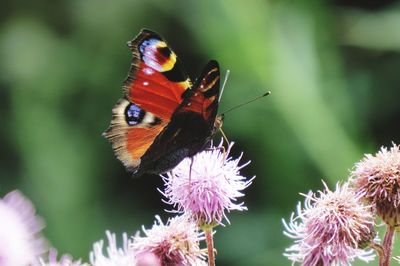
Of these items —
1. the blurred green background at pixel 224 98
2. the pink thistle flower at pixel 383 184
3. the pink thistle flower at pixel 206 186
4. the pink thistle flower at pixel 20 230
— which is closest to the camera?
the pink thistle flower at pixel 20 230

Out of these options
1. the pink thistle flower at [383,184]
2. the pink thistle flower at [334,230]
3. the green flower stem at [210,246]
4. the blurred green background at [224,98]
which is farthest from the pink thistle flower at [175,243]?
the blurred green background at [224,98]

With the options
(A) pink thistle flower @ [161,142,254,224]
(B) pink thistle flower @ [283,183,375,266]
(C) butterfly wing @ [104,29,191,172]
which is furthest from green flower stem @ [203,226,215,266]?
(C) butterfly wing @ [104,29,191,172]

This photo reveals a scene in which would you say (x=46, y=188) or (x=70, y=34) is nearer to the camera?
(x=46, y=188)

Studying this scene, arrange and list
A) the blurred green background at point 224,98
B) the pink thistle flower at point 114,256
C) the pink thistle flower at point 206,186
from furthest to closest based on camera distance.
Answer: the blurred green background at point 224,98 < the pink thistle flower at point 206,186 < the pink thistle flower at point 114,256

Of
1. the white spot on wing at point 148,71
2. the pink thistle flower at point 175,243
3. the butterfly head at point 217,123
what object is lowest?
the pink thistle flower at point 175,243

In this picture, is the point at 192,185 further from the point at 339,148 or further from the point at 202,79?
the point at 339,148

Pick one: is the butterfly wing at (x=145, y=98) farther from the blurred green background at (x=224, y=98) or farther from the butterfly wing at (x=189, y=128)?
the blurred green background at (x=224, y=98)

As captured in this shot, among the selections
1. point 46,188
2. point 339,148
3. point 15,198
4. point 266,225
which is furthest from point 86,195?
point 15,198
